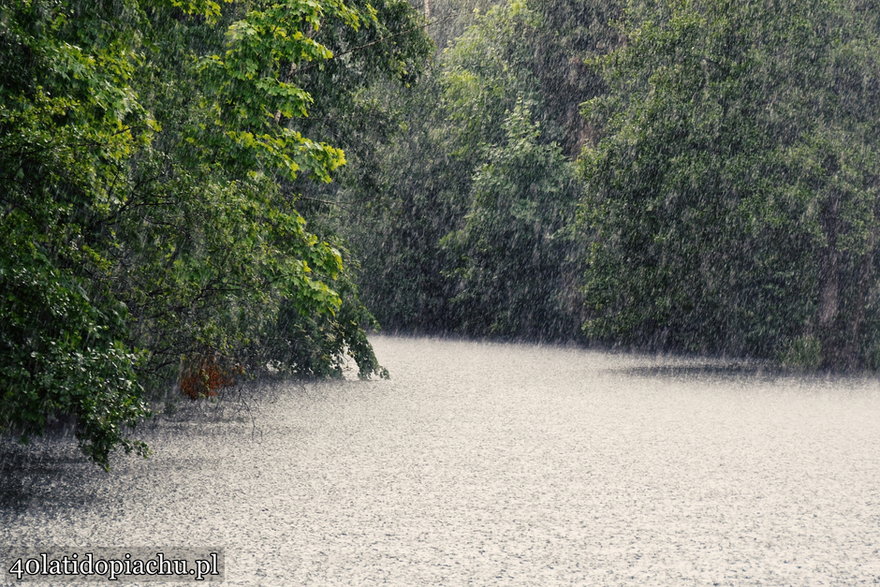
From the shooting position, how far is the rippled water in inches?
255

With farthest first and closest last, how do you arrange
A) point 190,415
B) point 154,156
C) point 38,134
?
point 190,415, point 154,156, point 38,134

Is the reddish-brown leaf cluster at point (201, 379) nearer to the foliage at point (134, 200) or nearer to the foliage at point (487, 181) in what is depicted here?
the foliage at point (134, 200)

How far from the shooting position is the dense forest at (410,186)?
7.41 meters

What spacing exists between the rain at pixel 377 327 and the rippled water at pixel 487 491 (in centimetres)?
5

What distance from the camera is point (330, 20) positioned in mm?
15141

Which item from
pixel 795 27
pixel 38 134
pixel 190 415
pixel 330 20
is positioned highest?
pixel 795 27

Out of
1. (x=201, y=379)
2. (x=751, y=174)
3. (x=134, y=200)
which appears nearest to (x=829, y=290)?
(x=751, y=174)

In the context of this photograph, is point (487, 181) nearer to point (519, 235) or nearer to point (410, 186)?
point (519, 235)

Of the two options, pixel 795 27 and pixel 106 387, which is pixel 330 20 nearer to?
pixel 106 387

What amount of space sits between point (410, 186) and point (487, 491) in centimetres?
2951

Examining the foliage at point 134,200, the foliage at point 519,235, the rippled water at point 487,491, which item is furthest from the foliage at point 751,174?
the foliage at point 519,235

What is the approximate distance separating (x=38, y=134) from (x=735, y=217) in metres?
15.2

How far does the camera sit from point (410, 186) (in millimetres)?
37750

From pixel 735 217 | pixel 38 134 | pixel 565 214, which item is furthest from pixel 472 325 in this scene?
pixel 38 134
